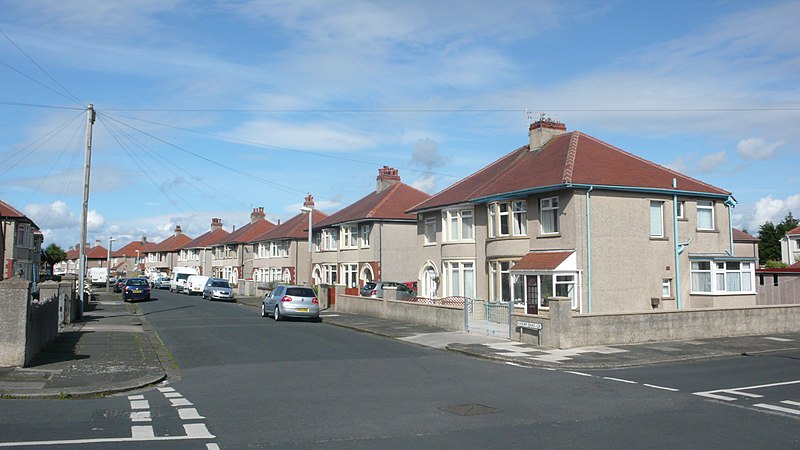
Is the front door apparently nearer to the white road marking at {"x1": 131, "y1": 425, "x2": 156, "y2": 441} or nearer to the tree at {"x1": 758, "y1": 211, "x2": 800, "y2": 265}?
the white road marking at {"x1": 131, "y1": 425, "x2": 156, "y2": 441}

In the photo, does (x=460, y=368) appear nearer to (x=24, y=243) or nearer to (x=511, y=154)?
(x=511, y=154)

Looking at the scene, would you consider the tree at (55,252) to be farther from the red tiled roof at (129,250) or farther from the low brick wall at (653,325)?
the low brick wall at (653,325)

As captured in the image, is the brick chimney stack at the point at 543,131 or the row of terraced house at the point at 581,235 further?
the brick chimney stack at the point at 543,131

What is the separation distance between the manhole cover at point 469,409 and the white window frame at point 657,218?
2052 cm

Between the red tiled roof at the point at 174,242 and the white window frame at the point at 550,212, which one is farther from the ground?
the red tiled roof at the point at 174,242

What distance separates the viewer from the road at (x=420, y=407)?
859 cm

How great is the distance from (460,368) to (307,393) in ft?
16.1

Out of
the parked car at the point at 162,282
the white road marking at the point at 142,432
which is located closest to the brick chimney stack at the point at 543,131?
the white road marking at the point at 142,432

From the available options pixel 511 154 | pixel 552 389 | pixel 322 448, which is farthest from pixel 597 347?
pixel 511 154

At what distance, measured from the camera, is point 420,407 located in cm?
1080

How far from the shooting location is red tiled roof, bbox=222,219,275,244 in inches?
3073

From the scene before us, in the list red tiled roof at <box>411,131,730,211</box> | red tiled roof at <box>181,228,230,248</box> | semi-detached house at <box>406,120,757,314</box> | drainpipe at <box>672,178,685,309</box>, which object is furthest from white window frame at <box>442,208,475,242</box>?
red tiled roof at <box>181,228,230,248</box>

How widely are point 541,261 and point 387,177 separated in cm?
2714

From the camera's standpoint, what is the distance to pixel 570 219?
27219 mm
